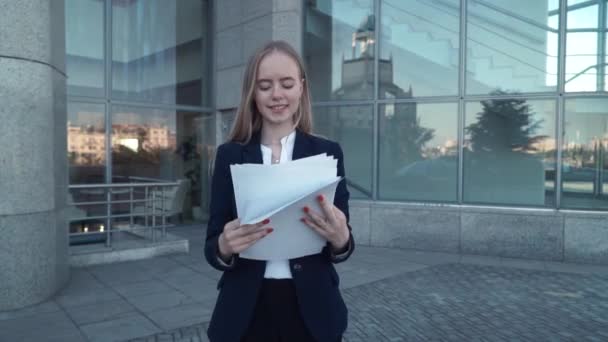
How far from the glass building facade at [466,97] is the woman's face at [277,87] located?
22.6 ft

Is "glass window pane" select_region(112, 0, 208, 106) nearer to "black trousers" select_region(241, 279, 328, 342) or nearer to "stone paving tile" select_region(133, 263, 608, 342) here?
"stone paving tile" select_region(133, 263, 608, 342)

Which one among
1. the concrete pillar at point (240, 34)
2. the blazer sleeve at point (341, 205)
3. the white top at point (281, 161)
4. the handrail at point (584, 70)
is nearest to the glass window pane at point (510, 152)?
the handrail at point (584, 70)

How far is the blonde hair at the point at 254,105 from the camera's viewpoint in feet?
5.68

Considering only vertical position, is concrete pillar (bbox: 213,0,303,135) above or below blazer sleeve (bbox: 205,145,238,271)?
above

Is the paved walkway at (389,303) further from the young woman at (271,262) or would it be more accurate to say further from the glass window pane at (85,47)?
the glass window pane at (85,47)

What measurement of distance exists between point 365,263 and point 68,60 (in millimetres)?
6754

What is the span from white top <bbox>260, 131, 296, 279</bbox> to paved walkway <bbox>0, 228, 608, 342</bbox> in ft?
8.43

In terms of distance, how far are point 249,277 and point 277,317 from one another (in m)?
0.21

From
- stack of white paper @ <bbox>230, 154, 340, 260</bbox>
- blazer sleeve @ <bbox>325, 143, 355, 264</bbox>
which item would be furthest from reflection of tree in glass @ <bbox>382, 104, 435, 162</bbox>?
stack of white paper @ <bbox>230, 154, 340, 260</bbox>

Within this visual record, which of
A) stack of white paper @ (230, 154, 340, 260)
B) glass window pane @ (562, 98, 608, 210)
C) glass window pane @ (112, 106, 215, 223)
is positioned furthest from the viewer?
glass window pane @ (112, 106, 215, 223)

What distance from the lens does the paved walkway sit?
412 cm

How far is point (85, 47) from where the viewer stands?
8867 millimetres

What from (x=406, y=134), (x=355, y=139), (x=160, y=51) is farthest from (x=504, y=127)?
(x=160, y=51)

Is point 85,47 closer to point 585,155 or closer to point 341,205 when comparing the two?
point 341,205
